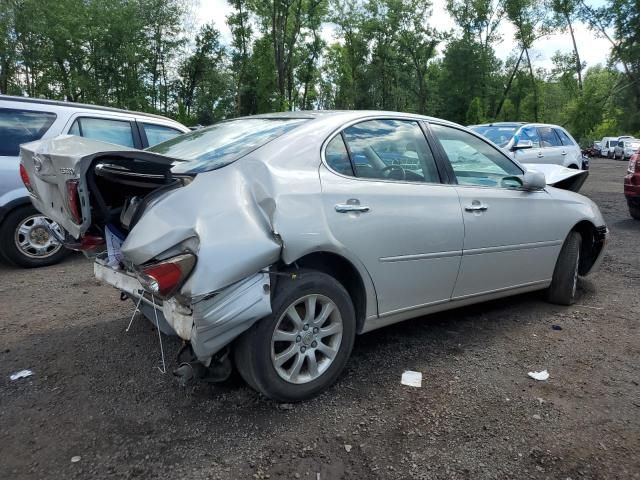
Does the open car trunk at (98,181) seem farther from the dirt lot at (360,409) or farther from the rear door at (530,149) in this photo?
the rear door at (530,149)

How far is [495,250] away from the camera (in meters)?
3.67

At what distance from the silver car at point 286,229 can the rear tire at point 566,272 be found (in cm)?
81

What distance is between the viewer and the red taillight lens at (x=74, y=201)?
8.48ft

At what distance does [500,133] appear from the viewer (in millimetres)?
10578

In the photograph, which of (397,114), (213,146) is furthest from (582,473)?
(213,146)

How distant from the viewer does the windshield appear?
10.3 metres

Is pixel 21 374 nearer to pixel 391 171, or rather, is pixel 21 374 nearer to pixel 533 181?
pixel 391 171

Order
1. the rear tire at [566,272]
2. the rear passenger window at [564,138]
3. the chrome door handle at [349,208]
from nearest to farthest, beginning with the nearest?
the chrome door handle at [349,208] < the rear tire at [566,272] < the rear passenger window at [564,138]

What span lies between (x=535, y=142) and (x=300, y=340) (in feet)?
32.0

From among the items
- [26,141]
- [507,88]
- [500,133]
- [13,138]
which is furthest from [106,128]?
[507,88]

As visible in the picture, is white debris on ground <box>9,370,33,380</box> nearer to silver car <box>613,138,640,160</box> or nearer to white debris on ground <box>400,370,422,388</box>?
white debris on ground <box>400,370,422,388</box>

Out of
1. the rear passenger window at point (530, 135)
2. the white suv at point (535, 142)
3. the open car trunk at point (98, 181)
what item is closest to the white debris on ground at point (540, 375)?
the open car trunk at point (98, 181)

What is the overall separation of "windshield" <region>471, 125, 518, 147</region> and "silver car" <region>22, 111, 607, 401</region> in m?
7.12

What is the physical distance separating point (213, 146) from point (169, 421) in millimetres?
1674
